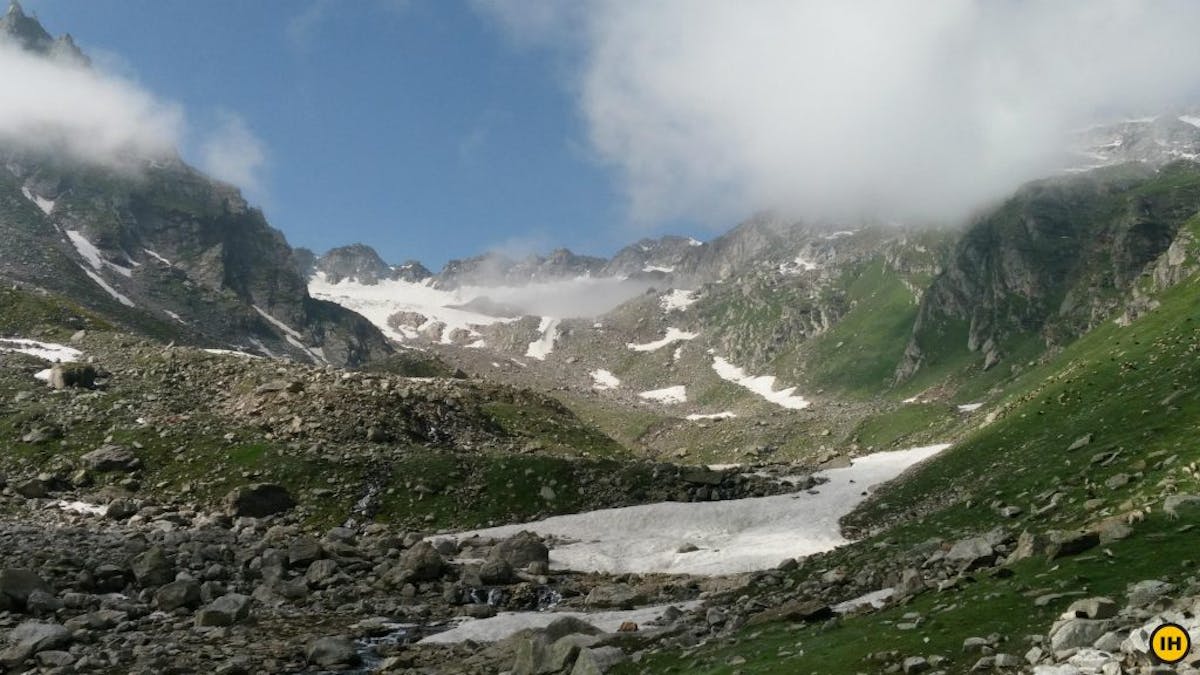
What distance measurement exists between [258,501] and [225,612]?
28.0 m

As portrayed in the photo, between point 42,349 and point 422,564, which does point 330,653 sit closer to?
point 422,564

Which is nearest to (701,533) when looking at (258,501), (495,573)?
(495,573)

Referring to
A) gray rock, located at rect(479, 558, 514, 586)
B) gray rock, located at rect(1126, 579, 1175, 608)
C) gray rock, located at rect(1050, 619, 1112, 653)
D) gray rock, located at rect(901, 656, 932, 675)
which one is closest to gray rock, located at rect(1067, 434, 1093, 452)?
gray rock, located at rect(1126, 579, 1175, 608)

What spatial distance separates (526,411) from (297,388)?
33.0 metres

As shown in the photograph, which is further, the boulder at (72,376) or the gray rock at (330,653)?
the boulder at (72,376)

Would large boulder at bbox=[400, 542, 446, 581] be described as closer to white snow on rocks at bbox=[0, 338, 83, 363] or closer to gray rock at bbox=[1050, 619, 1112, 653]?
gray rock at bbox=[1050, 619, 1112, 653]

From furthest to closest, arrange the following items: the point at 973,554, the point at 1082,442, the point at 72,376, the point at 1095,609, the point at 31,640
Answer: the point at 72,376, the point at 1082,442, the point at 31,640, the point at 973,554, the point at 1095,609

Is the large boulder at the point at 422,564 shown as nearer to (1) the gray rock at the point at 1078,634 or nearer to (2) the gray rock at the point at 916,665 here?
(2) the gray rock at the point at 916,665

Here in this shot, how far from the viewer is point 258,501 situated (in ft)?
203

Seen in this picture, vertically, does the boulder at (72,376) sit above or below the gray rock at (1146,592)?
above

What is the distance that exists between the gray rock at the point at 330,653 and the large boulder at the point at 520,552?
2037 centimetres

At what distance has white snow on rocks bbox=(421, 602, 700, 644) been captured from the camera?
34250 millimetres

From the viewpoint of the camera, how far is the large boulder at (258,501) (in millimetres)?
60719

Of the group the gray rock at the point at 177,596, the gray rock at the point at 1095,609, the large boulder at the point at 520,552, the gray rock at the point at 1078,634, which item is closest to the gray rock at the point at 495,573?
the large boulder at the point at 520,552
